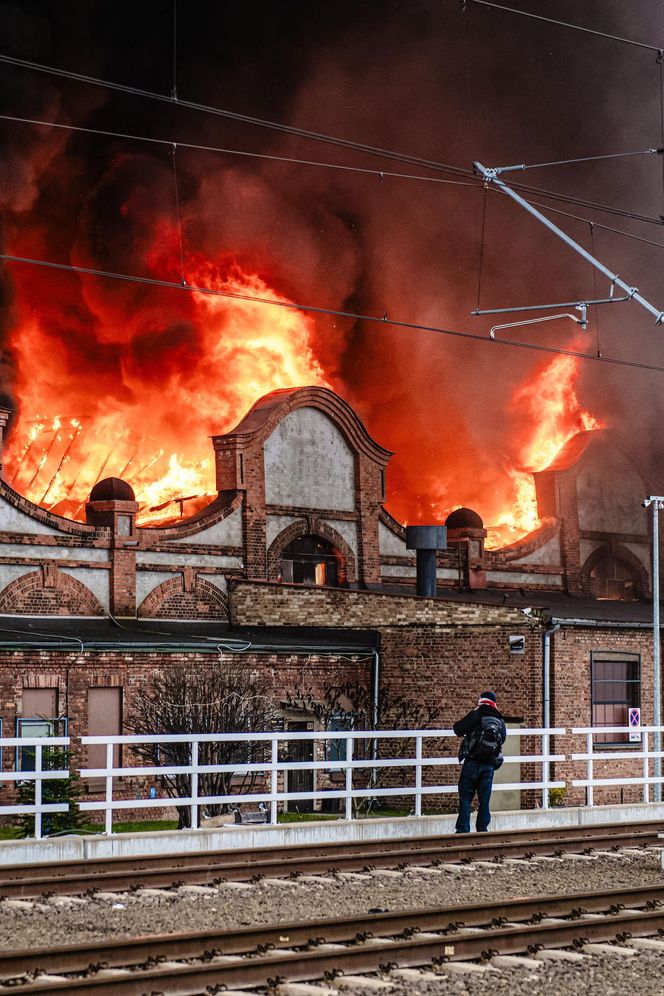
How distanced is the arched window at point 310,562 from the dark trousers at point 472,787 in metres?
17.7

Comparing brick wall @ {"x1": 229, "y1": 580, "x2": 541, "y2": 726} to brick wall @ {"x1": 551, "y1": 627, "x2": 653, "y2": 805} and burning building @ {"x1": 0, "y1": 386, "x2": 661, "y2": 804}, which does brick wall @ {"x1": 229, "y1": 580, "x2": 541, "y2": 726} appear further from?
brick wall @ {"x1": 551, "y1": 627, "x2": 653, "y2": 805}

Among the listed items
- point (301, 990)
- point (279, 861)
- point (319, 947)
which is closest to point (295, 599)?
point (279, 861)

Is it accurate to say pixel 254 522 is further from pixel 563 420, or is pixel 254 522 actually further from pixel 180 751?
pixel 563 420

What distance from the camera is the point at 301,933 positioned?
11.8 metres

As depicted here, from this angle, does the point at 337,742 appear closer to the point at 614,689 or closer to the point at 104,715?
the point at 104,715

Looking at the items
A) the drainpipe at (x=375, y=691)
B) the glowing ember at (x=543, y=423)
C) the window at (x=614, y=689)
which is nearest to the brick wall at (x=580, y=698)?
the window at (x=614, y=689)

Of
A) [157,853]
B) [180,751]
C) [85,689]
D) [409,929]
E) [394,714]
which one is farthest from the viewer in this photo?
[394,714]

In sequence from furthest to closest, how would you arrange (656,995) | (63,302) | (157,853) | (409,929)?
(63,302) → (157,853) → (409,929) → (656,995)

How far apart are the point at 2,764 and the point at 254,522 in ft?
35.1

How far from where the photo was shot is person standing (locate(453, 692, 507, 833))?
1841 cm

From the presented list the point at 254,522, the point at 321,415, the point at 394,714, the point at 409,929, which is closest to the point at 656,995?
the point at 409,929

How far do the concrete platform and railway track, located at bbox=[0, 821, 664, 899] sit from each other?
54cm

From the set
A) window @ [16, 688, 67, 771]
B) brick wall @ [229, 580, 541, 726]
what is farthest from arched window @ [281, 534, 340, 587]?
window @ [16, 688, 67, 771]

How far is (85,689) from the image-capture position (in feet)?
92.2
